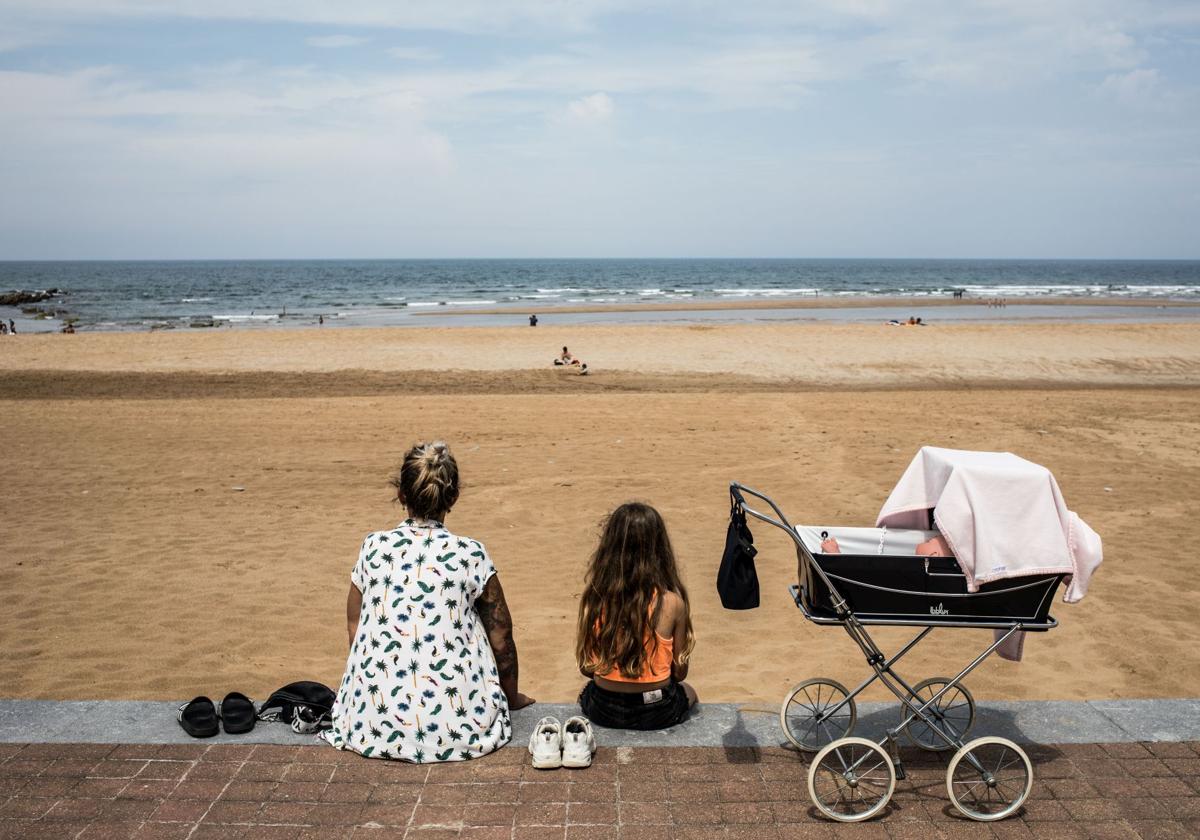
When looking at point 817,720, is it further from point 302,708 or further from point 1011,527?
point 302,708

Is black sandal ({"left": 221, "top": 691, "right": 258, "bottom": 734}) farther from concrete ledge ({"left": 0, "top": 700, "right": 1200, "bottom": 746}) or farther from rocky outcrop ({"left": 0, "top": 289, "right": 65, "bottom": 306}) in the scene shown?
rocky outcrop ({"left": 0, "top": 289, "right": 65, "bottom": 306})

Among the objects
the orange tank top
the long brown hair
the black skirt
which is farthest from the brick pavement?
the long brown hair

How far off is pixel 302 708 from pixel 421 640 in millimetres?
786

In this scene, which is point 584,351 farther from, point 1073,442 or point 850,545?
point 850,545

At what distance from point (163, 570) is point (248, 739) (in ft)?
13.9

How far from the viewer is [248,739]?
4199mm

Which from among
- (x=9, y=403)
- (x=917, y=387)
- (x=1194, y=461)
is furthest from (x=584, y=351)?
(x=1194, y=461)

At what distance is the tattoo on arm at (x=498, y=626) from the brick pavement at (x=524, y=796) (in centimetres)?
36

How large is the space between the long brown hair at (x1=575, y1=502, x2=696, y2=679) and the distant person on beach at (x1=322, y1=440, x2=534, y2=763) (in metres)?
0.50

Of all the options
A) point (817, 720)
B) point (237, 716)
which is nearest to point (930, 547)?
point (817, 720)

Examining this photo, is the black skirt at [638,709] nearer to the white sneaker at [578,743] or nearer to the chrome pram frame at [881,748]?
the white sneaker at [578,743]

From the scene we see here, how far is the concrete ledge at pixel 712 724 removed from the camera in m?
4.24

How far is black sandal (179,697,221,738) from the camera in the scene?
4195mm

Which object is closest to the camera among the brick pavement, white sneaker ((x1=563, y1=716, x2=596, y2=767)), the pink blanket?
the brick pavement
